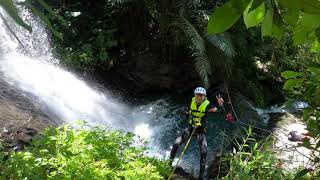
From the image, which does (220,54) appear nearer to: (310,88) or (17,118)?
(17,118)

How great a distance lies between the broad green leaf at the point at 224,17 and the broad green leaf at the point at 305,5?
0.08m

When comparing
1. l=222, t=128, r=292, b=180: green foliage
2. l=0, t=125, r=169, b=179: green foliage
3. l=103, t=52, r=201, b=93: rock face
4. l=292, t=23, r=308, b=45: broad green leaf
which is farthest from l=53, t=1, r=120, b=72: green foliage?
l=292, t=23, r=308, b=45: broad green leaf

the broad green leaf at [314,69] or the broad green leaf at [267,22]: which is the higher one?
the broad green leaf at [314,69]

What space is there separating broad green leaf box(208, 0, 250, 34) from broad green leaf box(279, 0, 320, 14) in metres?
0.08

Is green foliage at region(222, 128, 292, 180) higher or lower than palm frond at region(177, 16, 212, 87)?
lower

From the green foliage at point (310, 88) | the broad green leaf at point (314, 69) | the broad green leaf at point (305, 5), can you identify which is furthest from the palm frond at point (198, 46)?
the broad green leaf at point (305, 5)

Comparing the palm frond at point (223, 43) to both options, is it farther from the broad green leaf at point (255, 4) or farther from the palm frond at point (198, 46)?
→ the broad green leaf at point (255, 4)

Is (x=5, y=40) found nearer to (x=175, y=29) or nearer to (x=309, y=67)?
(x=175, y=29)

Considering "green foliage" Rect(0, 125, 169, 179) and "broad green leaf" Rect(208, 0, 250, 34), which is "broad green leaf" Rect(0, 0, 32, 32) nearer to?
"broad green leaf" Rect(208, 0, 250, 34)

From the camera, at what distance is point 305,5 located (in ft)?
2.41

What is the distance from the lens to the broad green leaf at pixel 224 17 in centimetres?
73

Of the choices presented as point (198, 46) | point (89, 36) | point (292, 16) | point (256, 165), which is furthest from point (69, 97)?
point (292, 16)

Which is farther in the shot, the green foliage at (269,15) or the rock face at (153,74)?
the rock face at (153,74)

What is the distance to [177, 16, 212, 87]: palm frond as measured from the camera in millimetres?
10203
